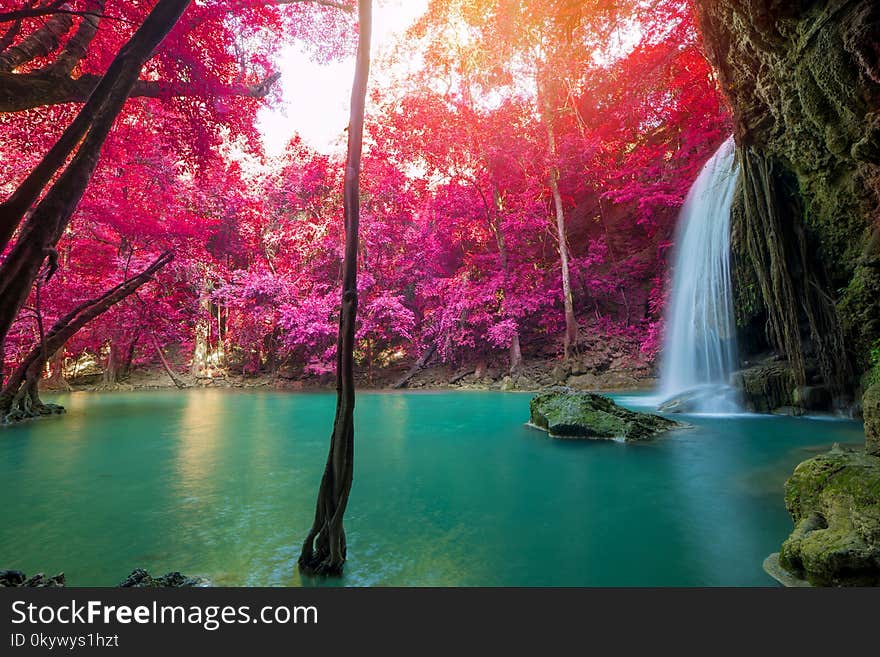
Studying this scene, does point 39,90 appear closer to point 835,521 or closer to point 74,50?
point 74,50

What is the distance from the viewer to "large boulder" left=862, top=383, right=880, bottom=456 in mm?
2947

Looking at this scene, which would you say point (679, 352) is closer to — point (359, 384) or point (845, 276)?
point (845, 276)

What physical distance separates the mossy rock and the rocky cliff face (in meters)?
2.63

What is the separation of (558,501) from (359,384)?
13.9 m

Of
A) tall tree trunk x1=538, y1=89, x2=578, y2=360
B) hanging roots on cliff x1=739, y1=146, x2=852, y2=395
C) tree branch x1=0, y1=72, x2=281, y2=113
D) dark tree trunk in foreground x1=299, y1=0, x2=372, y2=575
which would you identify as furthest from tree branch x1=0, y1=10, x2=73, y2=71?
tall tree trunk x1=538, y1=89, x2=578, y2=360

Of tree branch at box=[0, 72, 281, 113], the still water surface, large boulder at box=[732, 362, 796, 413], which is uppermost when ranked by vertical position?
tree branch at box=[0, 72, 281, 113]

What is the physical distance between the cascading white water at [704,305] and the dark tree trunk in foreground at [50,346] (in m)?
10.1

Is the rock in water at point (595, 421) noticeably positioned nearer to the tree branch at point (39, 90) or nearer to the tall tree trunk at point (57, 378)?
the tree branch at point (39, 90)

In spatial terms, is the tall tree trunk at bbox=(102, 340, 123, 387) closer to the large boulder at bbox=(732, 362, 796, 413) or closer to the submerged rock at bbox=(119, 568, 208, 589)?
the submerged rock at bbox=(119, 568, 208, 589)

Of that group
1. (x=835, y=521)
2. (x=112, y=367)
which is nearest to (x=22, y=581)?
(x=835, y=521)

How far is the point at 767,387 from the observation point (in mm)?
7578

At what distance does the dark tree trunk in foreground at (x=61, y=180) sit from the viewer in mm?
1977

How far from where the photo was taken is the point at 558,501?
3.51 m

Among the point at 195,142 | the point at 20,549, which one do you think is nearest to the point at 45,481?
the point at 20,549
